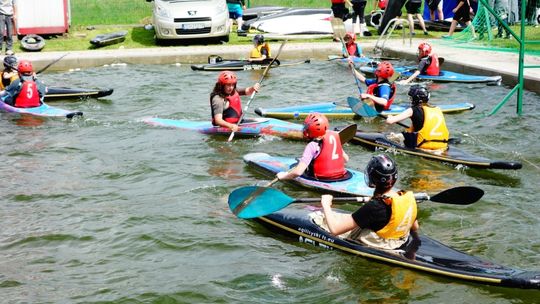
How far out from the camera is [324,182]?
365 inches

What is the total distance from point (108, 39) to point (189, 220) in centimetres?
1334

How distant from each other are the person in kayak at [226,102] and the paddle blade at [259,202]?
4217 millimetres

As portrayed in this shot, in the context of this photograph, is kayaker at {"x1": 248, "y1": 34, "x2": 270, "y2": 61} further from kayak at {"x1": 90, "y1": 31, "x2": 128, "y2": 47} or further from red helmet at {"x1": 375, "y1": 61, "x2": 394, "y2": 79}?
red helmet at {"x1": 375, "y1": 61, "x2": 394, "y2": 79}

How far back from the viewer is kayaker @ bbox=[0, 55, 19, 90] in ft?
48.5

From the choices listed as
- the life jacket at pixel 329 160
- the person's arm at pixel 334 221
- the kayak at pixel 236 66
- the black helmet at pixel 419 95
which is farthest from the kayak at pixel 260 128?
the kayak at pixel 236 66

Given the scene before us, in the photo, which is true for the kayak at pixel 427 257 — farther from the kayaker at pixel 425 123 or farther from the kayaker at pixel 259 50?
the kayaker at pixel 259 50

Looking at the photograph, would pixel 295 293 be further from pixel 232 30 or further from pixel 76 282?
pixel 232 30

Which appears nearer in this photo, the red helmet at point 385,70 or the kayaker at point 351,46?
the red helmet at point 385,70

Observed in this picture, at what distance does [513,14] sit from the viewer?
76.9 feet

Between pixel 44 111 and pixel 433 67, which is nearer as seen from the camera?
pixel 44 111

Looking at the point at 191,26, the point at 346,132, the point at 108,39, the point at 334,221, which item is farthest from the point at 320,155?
the point at 108,39

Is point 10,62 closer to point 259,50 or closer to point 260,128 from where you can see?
point 260,128

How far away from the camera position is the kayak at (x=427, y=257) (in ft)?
21.3

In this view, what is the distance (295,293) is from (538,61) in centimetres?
1165
